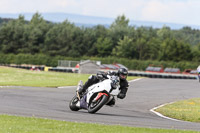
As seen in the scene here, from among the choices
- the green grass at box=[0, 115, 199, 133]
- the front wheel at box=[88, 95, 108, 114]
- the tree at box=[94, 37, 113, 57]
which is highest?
the green grass at box=[0, 115, 199, 133]

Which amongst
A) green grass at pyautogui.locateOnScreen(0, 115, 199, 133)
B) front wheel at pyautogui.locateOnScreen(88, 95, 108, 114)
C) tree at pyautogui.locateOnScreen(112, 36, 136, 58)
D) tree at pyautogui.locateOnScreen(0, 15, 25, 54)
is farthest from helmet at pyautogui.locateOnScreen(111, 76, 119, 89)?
tree at pyautogui.locateOnScreen(112, 36, 136, 58)

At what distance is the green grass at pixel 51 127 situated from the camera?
938cm

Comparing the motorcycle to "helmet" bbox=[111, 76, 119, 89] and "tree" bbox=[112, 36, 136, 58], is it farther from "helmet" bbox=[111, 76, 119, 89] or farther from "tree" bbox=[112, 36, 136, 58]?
"tree" bbox=[112, 36, 136, 58]

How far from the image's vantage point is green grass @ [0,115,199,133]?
9383 millimetres

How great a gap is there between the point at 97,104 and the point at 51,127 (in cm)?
410

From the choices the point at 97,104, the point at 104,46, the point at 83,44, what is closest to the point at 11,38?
the point at 83,44

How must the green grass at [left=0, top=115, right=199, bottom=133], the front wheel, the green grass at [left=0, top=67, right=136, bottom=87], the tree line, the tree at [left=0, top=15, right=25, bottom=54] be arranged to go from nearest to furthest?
the green grass at [left=0, top=115, right=199, bottom=133], the front wheel, the green grass at [left=0, top=67, right=136, bottom=87], the tree line, the tree at [left=0, top=15, right=25, bottom=54]

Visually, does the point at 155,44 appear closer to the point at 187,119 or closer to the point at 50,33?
the point at 50,33

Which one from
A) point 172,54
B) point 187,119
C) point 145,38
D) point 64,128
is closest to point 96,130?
point 64,128

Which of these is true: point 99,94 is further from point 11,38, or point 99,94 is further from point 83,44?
point 11,38

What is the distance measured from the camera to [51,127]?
990 centimetres

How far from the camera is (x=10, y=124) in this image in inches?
395

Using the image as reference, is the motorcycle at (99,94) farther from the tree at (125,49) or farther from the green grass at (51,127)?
the tree at (125,49)

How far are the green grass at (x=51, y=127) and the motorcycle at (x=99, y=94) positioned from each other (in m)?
3.06
